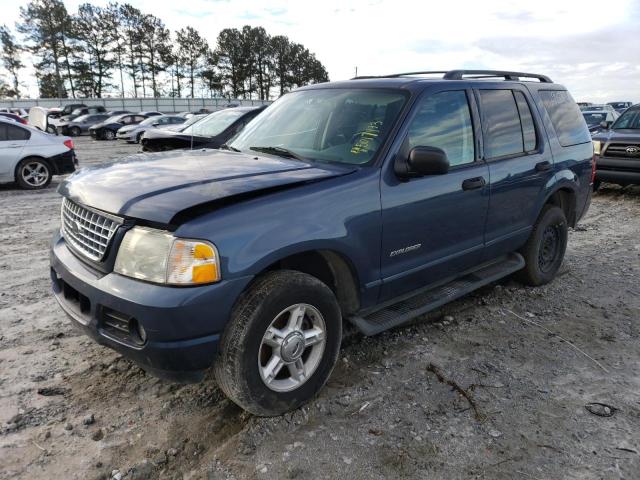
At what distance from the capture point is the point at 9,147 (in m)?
10.0

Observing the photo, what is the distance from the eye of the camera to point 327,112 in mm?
3666

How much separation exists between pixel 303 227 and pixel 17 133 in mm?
9898

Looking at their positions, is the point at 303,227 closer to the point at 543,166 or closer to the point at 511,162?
the point at 511,162

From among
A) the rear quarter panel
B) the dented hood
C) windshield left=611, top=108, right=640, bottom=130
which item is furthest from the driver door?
windshield left=611, top=108, right=640, bottom=130

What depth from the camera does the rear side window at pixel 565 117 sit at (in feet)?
15.5

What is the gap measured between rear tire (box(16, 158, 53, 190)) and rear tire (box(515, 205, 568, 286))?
9624mm

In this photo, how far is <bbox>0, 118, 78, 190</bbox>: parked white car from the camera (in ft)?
32.9

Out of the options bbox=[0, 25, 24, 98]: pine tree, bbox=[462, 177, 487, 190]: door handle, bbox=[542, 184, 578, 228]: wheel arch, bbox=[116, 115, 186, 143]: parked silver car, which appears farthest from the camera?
bbox=[0, 25, 24, 98]: pine tree

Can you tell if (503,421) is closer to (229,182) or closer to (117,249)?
(229,182)

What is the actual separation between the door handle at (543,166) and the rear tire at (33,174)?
9.76 meters

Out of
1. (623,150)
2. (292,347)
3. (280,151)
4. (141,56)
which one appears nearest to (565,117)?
(280,151)

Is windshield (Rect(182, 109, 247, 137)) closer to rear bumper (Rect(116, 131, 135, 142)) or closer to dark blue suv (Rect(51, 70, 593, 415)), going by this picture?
dark blue suv (Rect(51, 70, 593, 415))

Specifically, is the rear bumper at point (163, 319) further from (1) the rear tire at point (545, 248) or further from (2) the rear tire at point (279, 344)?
(1) the rear tire at point (545, 248)

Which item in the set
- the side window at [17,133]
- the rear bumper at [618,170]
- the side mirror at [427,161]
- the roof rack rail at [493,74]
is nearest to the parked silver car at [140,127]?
the side window at [17,133]
